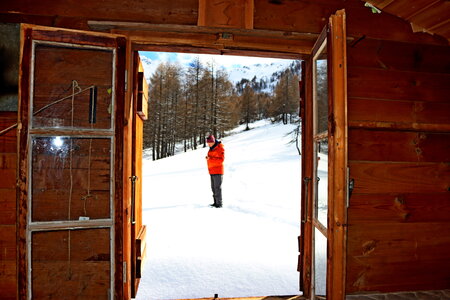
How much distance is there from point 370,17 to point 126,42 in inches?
87.2

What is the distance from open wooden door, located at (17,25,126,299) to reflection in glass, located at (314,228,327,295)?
161cm

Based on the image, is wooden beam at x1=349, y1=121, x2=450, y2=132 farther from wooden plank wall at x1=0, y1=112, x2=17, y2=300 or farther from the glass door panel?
wooden plank wall at x1=0, y1=112, x2=17, y2=300

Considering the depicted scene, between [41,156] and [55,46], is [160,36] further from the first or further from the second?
[41,156]

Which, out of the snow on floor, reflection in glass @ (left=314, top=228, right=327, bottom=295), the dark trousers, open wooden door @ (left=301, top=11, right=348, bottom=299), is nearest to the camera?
open wooden door @ (left=301, top=11, right=348, bottom=299)

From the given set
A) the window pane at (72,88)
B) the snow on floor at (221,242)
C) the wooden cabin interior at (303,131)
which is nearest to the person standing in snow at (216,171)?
the snow on floor at (221,242)

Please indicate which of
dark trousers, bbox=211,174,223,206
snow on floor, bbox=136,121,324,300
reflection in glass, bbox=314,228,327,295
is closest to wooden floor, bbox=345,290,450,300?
reflection in glass, bbox=314,228,327,295

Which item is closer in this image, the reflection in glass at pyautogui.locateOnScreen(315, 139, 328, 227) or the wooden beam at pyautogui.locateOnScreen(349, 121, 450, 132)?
the reflection in glass at pyautogui.locateOnScreen(315, 139, 328, 227)

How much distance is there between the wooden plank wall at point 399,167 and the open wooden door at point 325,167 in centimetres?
32

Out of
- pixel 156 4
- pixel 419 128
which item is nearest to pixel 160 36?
pixel 156 4

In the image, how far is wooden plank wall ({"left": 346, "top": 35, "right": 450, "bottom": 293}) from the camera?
7.91ft

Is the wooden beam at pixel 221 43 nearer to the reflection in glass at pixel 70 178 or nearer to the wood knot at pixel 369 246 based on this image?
the reflection in glass at pixel 70 178

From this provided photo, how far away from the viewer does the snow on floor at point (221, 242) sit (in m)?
2.75

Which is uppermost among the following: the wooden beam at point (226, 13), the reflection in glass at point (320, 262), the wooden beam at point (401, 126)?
the wooden beam at point (226, 13)

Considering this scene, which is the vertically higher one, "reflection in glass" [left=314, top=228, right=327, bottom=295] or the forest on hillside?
the forest on hillside
